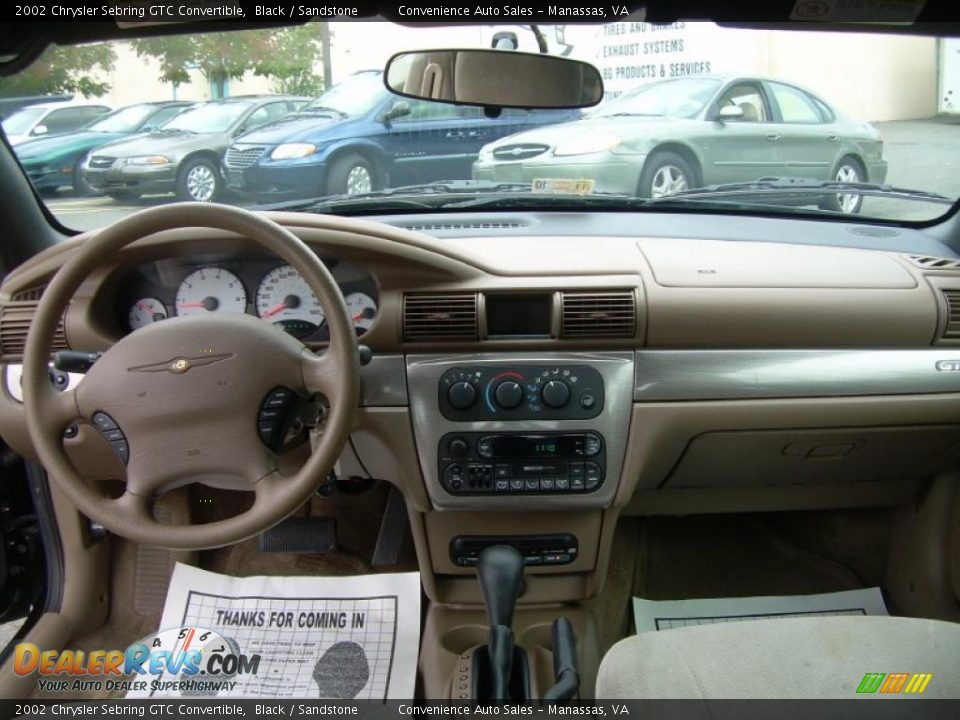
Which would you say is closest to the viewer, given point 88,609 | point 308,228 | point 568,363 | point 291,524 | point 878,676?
point 878,676

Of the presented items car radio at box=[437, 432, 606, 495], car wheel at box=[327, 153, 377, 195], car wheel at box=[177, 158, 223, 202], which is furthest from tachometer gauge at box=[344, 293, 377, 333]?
car wheel at box=[177, 158, 223, 202]

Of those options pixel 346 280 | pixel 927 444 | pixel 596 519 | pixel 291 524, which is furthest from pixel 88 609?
pixel 927 444

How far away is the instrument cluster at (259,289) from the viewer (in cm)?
198

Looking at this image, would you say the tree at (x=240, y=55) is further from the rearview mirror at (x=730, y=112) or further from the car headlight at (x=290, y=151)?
the rearview mirror at (x=730, y=112)

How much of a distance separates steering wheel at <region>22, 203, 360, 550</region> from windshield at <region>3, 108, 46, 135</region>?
1.04m

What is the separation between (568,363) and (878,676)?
933 mm

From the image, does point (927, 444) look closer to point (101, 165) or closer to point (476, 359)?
point (476, 359)

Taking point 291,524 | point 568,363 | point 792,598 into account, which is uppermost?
point 568,363

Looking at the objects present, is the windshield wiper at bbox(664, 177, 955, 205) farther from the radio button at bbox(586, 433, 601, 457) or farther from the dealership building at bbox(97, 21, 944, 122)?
the radio button at bbox(586, 433, 601, 457)

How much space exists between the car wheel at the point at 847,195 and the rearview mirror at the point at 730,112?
36 centimetres

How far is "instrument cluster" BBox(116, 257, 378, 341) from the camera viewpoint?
1.98 meters

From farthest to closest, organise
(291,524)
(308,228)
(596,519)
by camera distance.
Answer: (291,524), (596,519), (308,228)

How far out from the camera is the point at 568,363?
1981 millimetres

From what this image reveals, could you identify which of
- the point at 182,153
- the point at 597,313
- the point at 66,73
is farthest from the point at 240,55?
the point at 597,313
